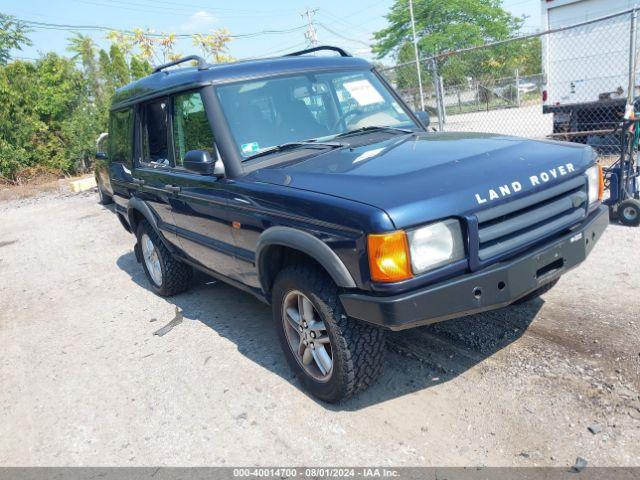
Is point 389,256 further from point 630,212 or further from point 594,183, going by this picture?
point 630,212

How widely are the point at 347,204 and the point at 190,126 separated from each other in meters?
1.86

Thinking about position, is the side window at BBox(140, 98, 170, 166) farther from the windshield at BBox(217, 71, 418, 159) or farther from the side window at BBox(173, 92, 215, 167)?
the windshield at BBox(217, 71, 418, 159)

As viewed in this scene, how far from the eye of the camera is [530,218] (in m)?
2.92

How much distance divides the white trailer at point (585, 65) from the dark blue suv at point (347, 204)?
6742 mm

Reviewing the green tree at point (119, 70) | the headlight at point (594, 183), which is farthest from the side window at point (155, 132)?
the green tree at point (119, 70)

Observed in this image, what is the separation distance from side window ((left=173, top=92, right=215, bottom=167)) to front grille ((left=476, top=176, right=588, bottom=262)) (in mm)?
1835

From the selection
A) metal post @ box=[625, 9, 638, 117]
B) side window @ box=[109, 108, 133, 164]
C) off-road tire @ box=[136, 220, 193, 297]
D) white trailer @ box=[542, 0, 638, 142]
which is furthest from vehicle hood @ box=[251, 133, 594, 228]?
white trailer @ box=[542, 0, 638, 142]

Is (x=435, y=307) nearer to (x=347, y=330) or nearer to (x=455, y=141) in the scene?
(x=347, y=330)

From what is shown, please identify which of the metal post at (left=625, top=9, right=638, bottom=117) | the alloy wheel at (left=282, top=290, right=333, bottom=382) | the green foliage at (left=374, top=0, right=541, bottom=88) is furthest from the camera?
the green foliage at (left=374, top=0, right=541, bottom=88)

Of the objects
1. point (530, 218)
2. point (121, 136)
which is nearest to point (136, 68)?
point (121, 136)

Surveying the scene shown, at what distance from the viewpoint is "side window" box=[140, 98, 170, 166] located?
4.51 m

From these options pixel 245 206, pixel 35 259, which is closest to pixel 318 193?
pixel 245 206

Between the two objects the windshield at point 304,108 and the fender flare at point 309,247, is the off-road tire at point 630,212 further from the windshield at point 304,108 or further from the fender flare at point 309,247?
the fender flare at point 309,247

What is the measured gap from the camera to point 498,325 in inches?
153
